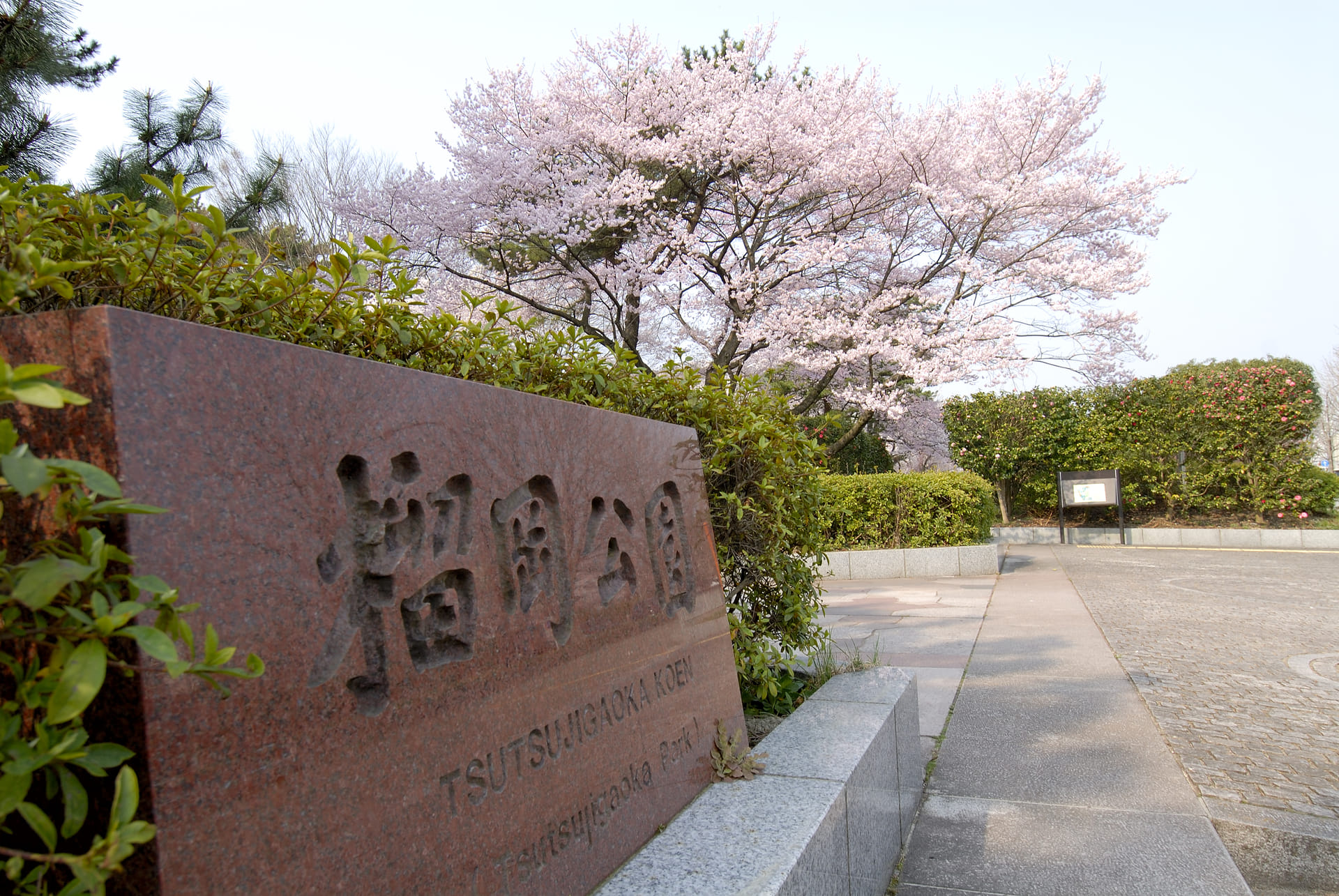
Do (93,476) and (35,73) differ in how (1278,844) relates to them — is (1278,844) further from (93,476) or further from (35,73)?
(35,73)

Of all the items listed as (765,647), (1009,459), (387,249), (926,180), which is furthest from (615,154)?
(387,249)

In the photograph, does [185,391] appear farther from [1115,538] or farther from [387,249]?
[1115,538]

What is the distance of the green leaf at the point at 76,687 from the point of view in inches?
31.0

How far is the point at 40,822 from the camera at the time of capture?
0.80 m

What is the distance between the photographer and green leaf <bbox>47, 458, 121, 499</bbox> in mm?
727

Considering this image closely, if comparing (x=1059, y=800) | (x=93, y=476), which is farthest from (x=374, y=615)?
(x=1059, y=800)

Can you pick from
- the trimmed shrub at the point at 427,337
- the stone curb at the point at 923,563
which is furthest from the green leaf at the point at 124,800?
the stone curb at the point at 923,563

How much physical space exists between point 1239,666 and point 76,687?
21.7 feet

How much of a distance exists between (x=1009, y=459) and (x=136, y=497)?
54.7 ft

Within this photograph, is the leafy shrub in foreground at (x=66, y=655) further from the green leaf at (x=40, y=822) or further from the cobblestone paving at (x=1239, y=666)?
the cobblestone paving at (x=1239, y=666)

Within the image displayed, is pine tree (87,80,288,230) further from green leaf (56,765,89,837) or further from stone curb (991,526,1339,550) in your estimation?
stone curb (991,526,1339,550)

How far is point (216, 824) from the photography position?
1.08 m

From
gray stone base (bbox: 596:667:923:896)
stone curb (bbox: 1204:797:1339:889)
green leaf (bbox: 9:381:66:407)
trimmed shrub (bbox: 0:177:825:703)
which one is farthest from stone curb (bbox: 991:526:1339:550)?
green leaf (bbox: 9:381:66:407)

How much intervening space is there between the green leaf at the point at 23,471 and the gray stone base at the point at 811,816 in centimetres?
149
